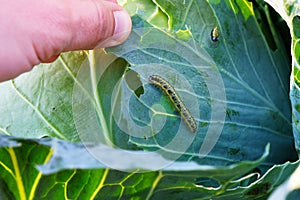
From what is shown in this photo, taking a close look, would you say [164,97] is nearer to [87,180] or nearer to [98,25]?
[98,25]

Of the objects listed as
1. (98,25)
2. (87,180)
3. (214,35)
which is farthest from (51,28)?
(214,35)

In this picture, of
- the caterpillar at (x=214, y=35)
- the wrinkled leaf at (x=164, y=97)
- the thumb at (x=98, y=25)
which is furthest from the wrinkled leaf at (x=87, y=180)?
the caterpillar at (x=214, y=35)

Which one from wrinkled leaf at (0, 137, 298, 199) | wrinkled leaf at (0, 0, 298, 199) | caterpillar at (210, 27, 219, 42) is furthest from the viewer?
caterpillar at (210, 27, 219, 42)

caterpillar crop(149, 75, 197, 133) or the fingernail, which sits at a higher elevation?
the fingernail

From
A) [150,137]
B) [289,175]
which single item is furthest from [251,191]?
[150,137]

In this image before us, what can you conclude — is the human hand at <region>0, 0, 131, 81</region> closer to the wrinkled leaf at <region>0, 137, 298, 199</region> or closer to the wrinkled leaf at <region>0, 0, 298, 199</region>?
the wrinkled leaf at <region>0, 0, 298, 199</region>

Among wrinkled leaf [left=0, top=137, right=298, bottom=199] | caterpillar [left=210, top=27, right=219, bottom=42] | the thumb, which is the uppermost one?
the thumb

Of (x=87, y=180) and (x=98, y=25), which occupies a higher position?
(x=98, y=25)

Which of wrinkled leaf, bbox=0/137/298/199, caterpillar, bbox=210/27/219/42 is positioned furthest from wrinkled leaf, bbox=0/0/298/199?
wrinkled leaf, bbox=0/137/298/199
